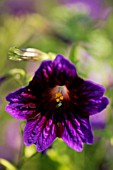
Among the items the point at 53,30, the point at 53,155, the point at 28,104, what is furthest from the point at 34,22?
the point at 28,104

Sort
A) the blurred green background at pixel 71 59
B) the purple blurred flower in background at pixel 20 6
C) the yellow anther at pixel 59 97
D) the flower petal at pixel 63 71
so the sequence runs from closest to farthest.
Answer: the flower petal at pixel 63 71
the yellow anther at pixel 59 97
the blurred green background at pixel 71 59
the purple blurred flower in background at pixel 20 6

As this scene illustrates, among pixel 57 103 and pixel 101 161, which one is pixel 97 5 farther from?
pixel 57 103

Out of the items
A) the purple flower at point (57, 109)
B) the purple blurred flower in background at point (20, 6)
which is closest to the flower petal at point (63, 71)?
the purple flower at point (57, 109)

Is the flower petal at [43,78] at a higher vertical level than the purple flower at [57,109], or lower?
higher

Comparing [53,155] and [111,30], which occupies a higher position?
[111,30]

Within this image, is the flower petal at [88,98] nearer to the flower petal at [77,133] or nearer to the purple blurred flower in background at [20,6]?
the flower petal at [77,133]
